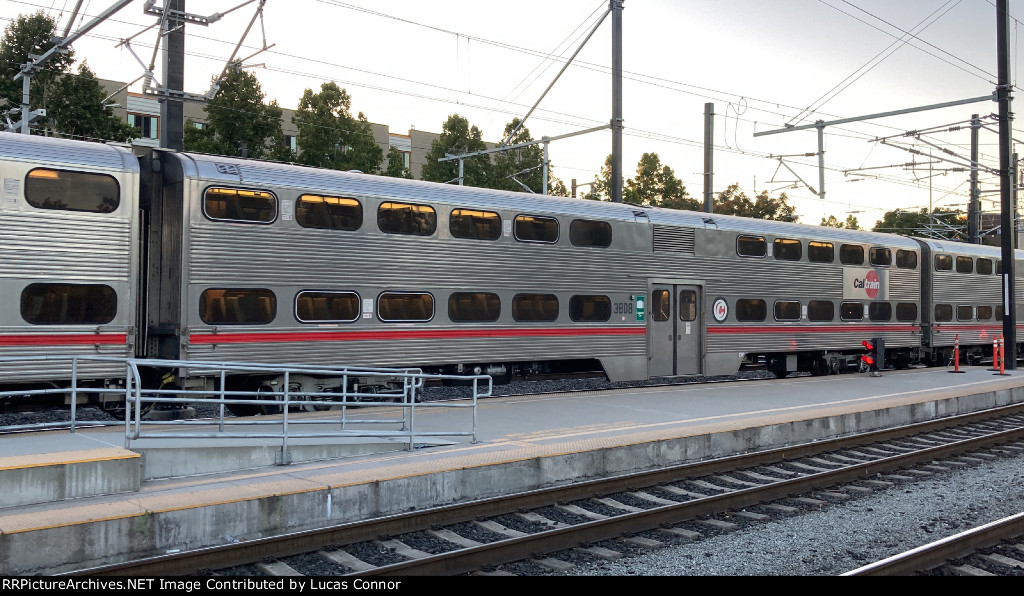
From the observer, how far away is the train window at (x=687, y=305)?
1902cm

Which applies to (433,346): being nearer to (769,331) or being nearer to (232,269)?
(232,269)

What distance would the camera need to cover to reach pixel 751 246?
2033 centimetres

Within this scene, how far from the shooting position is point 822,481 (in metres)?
10.2

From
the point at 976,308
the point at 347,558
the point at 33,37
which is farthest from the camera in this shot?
the point at 976,308

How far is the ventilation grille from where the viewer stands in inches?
730

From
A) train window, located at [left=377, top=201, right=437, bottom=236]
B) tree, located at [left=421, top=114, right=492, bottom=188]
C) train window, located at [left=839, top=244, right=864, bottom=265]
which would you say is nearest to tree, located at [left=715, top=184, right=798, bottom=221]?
tree, located at [left=421, top=114, right=492, bottom=188]

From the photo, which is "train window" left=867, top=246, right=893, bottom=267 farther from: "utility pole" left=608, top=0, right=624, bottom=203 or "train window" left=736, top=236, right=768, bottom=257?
"utility pole" left=608, top=0, right=624, bottom=203

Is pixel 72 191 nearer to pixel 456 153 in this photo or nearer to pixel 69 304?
pixel 69 304

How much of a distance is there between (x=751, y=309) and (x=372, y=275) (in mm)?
10166

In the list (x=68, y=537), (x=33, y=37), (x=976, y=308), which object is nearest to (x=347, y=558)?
(x=68, y=537)

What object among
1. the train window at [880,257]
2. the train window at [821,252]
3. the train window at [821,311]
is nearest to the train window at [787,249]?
the train window at [821,252]

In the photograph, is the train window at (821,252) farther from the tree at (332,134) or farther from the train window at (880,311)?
the tree at (332,134)

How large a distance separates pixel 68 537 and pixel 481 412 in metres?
8.29

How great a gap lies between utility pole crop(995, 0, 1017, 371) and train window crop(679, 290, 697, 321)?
1160 cm
